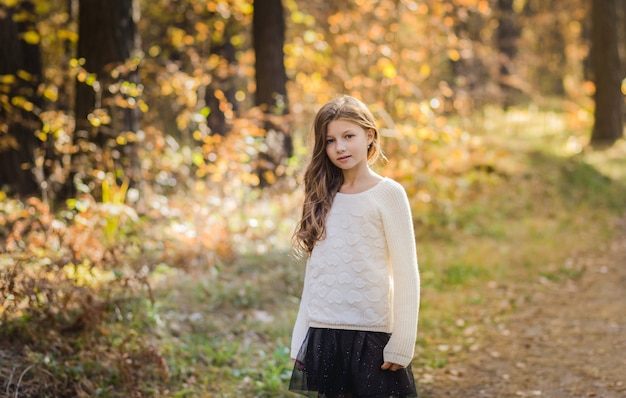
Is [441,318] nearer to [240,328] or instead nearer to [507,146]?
[240,328]

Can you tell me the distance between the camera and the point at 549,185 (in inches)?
496

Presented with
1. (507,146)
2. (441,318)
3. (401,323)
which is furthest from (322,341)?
(507,146)

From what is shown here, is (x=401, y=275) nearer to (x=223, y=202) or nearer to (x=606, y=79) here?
(x=223, y=202)

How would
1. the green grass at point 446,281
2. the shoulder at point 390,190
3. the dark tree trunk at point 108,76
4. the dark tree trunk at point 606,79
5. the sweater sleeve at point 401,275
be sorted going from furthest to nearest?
the dark tree trunk at point 606,79 < the dark tree trunk at point 108,76 < the green grass at point 446,281 < the shoulder at point 390,190 < the sweater sleeve at point 401,275

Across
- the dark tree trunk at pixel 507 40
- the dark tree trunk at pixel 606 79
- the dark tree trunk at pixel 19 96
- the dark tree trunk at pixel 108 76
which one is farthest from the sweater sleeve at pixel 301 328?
Result: the dark tree trunk at pixel 507 40

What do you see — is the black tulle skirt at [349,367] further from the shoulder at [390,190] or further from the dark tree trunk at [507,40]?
the dark tree trunk at [507,40]

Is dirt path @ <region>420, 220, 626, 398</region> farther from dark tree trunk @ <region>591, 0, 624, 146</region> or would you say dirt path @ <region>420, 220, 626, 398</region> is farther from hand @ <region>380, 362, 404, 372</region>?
dark tree trunk @ <region>591, 0, 624, 146</region>

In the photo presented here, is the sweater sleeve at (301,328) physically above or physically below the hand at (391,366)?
above

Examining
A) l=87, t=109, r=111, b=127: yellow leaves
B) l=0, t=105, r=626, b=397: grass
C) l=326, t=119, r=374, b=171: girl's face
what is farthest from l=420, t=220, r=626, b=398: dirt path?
l=87, t=109, r=111, b=127: yellow leaves

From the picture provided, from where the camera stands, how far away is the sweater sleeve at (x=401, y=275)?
3236mm

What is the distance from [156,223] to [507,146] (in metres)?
9.50

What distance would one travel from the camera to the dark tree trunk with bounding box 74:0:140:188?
316 inches

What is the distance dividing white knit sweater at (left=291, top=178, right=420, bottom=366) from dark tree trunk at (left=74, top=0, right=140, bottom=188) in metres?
5.04

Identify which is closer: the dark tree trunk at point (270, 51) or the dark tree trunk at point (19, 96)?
the dark tree trunk at point (19, 96)
